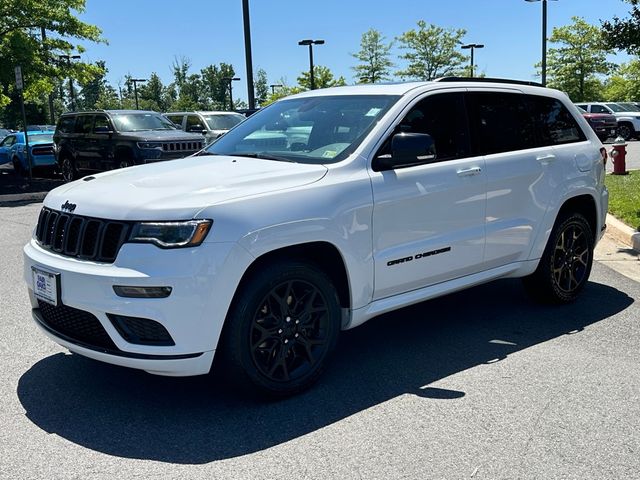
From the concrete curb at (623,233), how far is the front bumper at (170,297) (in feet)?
19.4

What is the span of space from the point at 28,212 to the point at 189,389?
9585 millimetres

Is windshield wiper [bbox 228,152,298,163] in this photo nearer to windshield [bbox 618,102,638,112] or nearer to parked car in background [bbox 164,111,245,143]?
parked car in background [bbox 164,111,245,143]

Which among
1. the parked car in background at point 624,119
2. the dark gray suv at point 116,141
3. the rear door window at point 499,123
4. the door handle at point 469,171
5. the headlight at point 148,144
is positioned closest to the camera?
the door handle at point 469,171

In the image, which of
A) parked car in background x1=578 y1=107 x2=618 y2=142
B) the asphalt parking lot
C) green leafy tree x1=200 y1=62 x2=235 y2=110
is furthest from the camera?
green leafy tree x1=200 y1=62 x2=235 y2=110

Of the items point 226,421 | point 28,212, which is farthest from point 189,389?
point 28,212

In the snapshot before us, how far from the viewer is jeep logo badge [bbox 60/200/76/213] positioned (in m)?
3.95

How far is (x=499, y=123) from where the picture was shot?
5.30 m

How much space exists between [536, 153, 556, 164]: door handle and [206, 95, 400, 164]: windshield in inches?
57.4

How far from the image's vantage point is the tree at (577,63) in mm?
45000

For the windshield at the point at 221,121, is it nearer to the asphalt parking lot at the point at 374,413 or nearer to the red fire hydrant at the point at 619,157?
the red fire hydrant at the point at 619,157

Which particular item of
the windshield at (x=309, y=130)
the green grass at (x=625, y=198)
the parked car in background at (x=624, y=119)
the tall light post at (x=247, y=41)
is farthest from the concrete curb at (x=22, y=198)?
the parked car in background at (x=624, y=119)

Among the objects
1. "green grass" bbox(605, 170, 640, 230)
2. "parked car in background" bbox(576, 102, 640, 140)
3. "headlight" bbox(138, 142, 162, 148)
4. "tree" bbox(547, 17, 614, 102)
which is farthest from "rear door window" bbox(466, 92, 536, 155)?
"tree" bbox(547, 17, 614, 102)

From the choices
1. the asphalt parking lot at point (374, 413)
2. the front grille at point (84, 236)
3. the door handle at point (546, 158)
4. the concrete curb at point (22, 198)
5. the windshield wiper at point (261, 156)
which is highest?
the windshield wiper at point (261, 156)

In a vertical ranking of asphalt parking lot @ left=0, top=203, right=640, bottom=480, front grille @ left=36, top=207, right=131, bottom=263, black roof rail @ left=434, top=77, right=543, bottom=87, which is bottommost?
asphalt parking lot @ left=0, top=203, right=640, bottom=480
